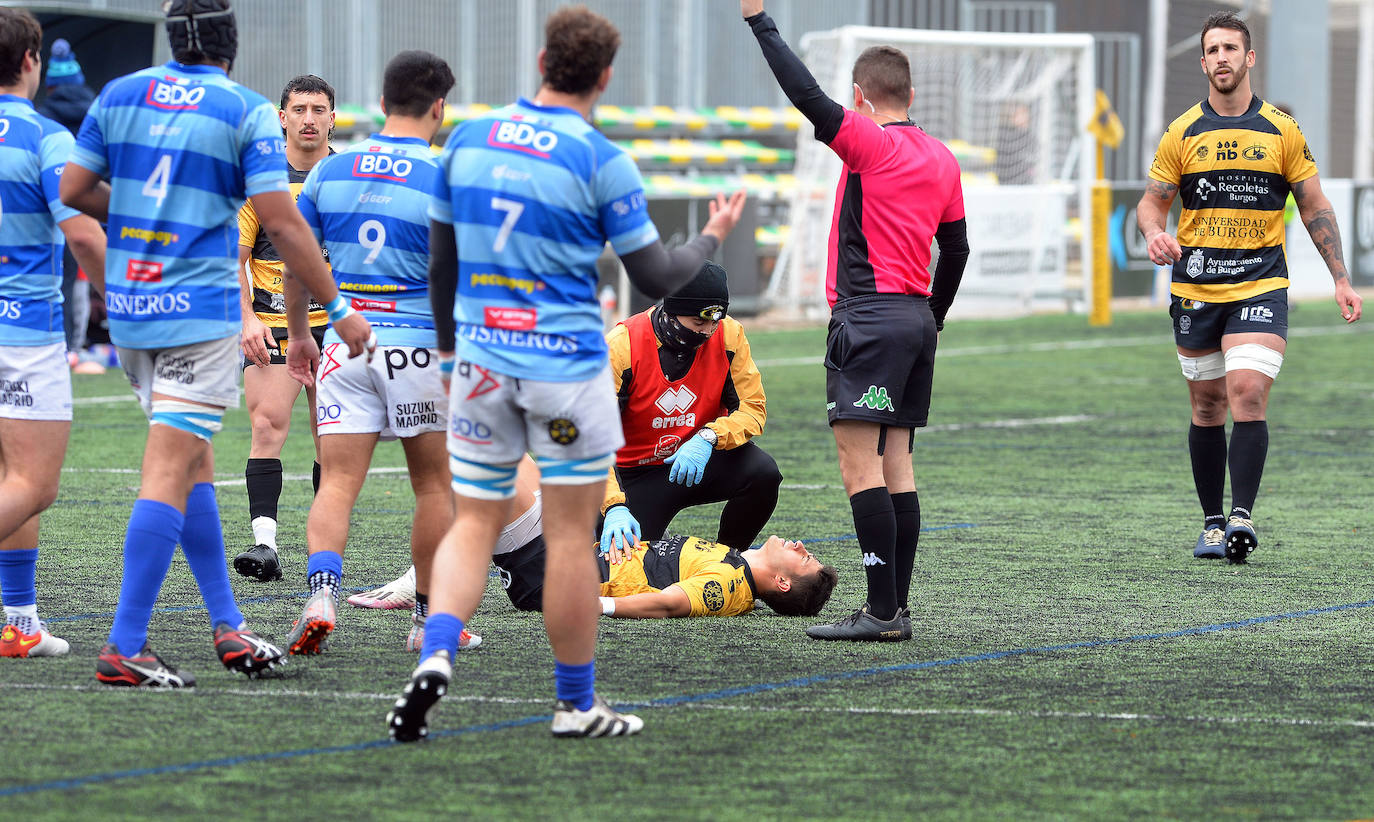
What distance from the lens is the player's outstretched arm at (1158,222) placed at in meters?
7.89

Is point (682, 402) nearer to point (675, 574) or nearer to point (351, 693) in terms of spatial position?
point (675, 574)

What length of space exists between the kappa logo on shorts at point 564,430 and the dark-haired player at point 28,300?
62.1 inches

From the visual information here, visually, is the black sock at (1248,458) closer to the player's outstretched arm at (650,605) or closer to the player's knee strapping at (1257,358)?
the player's knee strapping at (1257,358)

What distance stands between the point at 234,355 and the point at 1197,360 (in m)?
4.61

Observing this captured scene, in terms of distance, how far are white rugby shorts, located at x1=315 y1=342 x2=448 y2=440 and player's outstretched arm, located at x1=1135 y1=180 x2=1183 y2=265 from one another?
135 inches

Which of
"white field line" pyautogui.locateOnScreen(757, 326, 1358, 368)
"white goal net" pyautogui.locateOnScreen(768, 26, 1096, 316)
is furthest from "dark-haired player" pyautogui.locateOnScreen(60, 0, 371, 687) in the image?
"white goal net" pyautogui.locateOnScreen(768, 26, 1096, 316)

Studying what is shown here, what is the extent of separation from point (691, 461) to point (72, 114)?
10.7 metres

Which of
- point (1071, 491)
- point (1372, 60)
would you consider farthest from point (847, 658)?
point (1372, 60)

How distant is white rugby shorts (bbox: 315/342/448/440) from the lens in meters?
5.72

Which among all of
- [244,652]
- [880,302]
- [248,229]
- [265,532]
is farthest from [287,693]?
[248,229]

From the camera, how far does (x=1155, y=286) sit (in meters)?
28.8

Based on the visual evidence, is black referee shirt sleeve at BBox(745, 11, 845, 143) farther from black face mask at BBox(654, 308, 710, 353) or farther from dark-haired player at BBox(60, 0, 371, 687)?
dark-haired player at BBox(60, 0, 371, 687)

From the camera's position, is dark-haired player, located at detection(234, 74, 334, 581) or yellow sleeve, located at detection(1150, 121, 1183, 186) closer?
dark-haired player, located at detection(234, 74, 334, 581)

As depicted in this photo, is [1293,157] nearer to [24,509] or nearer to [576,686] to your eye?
[576,686]
